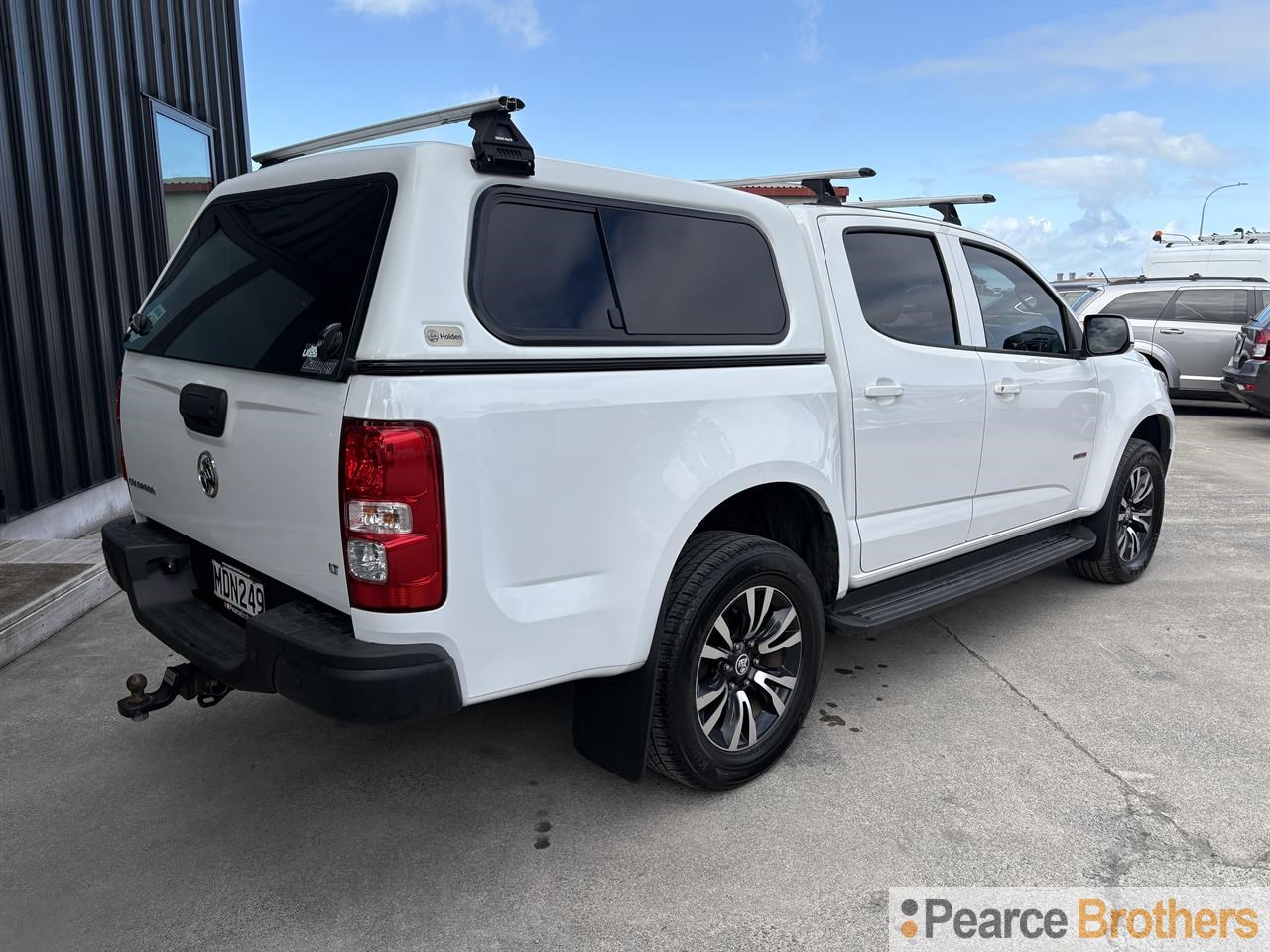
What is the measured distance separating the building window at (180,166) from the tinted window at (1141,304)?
1074cm

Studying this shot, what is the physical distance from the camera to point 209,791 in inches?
127

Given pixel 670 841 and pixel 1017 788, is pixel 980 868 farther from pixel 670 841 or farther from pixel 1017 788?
pixel 670 841

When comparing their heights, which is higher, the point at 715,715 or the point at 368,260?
the point at 368,260

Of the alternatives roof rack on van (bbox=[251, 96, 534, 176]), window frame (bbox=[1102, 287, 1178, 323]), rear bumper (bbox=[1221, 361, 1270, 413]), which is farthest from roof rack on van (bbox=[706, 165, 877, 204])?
window frame (bbox=[1102, 287, 1178, 323])

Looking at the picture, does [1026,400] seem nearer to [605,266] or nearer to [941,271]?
[941,271]

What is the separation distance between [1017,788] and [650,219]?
7.23ft

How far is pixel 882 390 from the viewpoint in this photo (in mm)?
3559

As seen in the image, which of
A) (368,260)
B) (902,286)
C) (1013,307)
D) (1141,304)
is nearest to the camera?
(368,260)

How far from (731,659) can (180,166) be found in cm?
716

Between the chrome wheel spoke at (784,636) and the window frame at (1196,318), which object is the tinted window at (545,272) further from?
the window frame at (1196,318)

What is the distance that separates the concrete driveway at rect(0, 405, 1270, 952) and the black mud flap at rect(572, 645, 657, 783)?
27 centimetres

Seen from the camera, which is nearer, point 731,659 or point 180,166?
point 731,659

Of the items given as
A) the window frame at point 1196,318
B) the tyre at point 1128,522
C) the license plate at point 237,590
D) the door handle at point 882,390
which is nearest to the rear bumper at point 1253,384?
the window frame at point 1196,318
